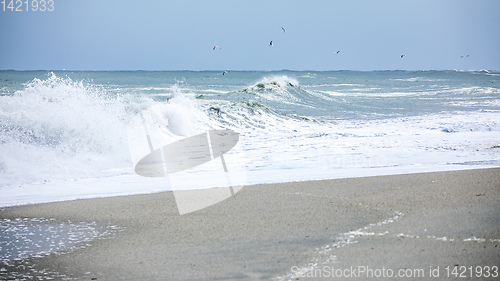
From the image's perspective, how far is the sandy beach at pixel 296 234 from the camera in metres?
3.45

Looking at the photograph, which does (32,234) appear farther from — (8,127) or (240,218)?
(8,127)

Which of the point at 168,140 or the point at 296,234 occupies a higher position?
the point at 168,140

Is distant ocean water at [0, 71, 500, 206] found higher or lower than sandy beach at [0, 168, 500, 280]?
higher

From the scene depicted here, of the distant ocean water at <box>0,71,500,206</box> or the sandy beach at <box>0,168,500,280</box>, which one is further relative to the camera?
the distant ocean water at <box>0,71,500,206</box>

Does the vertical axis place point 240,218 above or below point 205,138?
below

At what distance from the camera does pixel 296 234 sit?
13.8 ft

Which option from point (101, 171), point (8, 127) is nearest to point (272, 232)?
point (101, 171)

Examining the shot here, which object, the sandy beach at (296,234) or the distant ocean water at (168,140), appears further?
the distant ocean water at (168,140)

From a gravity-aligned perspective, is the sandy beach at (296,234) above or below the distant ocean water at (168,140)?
below

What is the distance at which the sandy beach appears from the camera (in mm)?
3449

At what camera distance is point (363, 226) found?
171 inches

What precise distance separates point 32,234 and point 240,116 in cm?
1167

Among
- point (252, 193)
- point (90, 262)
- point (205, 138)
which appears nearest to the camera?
point (90, 262)

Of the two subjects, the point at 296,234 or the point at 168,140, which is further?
the point at 168,140
